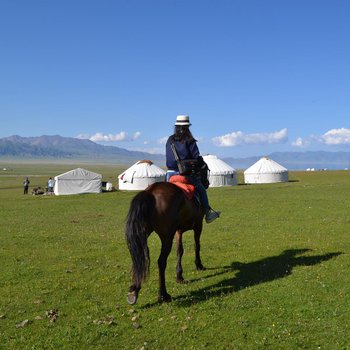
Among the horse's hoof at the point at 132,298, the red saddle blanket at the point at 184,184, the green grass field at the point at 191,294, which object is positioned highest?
the red saddle blanket at the point at 184,184

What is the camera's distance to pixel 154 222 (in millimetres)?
8109

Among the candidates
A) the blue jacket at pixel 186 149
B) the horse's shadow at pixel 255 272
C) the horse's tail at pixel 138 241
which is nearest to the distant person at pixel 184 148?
the blue jacket at pixel 186 149

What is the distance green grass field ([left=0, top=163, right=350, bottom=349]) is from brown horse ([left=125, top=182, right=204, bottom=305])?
2.20 feet

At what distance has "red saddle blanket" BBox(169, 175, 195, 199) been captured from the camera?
891cm

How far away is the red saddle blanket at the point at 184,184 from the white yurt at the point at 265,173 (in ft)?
162

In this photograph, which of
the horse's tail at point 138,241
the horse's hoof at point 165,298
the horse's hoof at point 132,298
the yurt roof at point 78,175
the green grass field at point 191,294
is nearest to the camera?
the green grass field at point 191,294

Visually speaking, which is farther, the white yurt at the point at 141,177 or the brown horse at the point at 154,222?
the white yurt at the point at 141,177

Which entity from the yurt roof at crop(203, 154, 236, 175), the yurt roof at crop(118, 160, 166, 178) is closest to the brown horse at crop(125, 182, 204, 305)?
the yurt roof at crop(118, 160, 166, 178)

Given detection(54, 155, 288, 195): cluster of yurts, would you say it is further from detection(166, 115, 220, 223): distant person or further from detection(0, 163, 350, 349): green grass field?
detection(166, 115, 220, 223): distant person

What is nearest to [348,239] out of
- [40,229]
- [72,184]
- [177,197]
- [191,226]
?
[191,226]

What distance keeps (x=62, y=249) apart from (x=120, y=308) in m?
6.63

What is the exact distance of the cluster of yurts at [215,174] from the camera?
156ft

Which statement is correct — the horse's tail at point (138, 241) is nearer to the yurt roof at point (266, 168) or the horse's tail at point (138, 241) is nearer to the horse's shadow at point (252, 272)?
the horse's shadow at point (252, 272)

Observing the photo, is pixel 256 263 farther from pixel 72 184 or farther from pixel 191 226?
pixel 72 184
